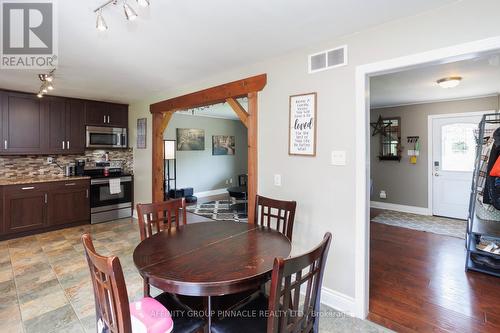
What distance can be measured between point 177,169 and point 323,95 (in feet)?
17.6

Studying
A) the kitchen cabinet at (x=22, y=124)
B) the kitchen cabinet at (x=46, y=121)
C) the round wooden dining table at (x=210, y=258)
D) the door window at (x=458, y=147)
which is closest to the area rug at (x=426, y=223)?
the door window at (x=458, y=147)

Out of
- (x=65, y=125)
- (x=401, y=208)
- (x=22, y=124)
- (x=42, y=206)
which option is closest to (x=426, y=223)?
(x=401, y=208)

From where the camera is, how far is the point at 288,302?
1.13m

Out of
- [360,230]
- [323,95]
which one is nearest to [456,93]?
[323,95]

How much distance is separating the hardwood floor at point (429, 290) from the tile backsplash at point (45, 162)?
Answer: 4.90 m

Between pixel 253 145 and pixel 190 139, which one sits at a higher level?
pixel 190 139

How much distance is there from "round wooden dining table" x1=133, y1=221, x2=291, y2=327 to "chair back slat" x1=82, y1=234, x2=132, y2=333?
0.23 meters

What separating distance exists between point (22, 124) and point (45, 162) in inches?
30.8

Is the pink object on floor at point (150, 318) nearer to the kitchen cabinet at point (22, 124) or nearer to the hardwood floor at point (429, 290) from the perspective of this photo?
the hardwood floor at point (429, 290)

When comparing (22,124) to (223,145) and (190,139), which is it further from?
(223,145)

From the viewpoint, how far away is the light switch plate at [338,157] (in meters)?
2.25

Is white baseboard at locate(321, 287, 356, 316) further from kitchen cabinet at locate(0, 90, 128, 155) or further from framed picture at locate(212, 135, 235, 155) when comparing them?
framed picture at locate(212, 135, 235, 155)

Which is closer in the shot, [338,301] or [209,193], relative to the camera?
[338,301]

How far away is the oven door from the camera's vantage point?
471 cm
